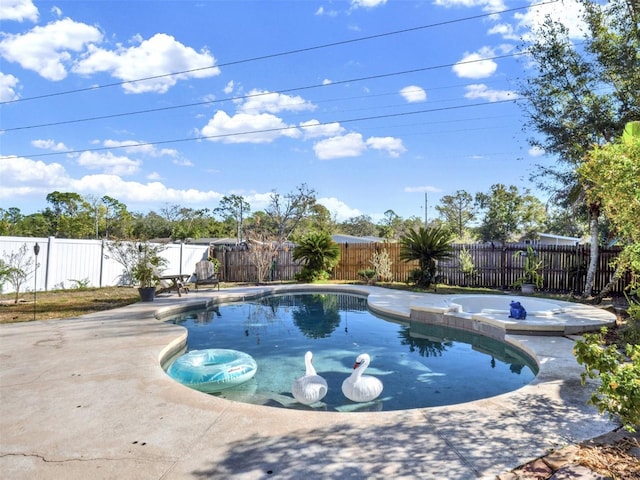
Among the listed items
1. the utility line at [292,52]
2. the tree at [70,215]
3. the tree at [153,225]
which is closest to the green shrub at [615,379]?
the utility line at [292,52]

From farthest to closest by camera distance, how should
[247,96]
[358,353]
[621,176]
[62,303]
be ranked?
1. [247,96]
2. [62,303]
3. [358,353]
4. [621,176]

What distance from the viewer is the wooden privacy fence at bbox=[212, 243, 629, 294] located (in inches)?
428

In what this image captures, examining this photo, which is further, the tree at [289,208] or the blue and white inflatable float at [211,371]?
the tree at [289,208]

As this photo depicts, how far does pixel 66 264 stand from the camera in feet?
37.1

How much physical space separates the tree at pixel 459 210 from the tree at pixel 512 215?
5992 millimetres

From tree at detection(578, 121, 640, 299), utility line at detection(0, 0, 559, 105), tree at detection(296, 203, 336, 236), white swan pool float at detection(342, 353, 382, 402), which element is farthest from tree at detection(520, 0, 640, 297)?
tree at detection(296, 203, 336, 236)

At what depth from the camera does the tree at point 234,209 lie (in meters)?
43.0

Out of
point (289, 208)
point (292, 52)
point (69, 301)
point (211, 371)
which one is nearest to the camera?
point (211, 371)

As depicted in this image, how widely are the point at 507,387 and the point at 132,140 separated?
1730 centimetres

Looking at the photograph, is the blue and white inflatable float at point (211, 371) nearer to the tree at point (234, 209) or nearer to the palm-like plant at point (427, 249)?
the palm-like plant at point (427, 249)

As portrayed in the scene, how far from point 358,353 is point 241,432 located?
3.46 meters

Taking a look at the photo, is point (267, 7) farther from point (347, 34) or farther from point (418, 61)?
point (418, 61)

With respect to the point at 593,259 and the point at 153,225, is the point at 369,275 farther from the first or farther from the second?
the point at 153,225

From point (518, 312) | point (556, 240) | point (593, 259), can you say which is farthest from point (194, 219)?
point (518, 312)
